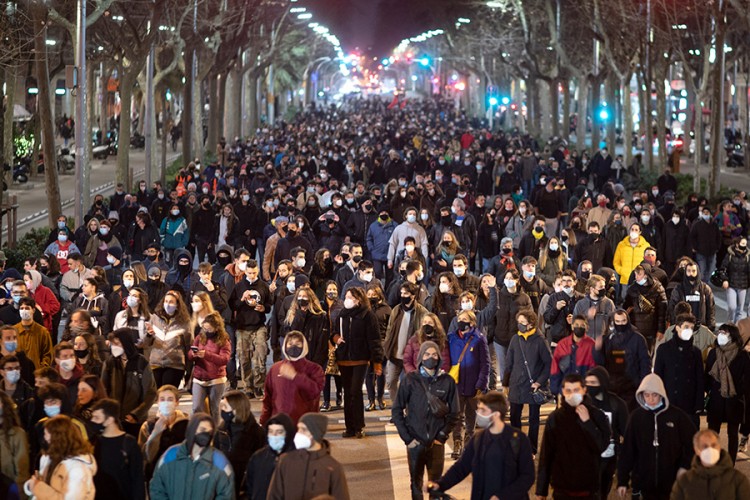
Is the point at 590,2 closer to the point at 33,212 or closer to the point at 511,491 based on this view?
the point at 33,212

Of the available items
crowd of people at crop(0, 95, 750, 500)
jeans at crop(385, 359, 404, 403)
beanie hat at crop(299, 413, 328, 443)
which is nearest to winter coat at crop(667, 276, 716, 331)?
crowd of people at crop(0, 95, 750, 500)

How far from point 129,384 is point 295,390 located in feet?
4.15

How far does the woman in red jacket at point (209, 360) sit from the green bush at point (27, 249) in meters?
10.1

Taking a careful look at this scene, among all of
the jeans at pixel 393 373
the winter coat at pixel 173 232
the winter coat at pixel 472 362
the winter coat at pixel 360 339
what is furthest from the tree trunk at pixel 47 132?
the winter coat at pixel 472 362

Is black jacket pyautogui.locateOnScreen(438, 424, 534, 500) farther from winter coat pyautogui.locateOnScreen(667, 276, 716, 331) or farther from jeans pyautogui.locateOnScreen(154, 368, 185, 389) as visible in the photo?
winter coat pyautogui.locateOnScreen(667, 276, 716, 331)

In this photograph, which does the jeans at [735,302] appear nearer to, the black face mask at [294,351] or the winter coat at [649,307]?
the winter coat at [649,307]

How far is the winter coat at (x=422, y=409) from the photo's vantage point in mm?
11406

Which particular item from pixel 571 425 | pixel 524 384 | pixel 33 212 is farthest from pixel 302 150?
pixel 571 425

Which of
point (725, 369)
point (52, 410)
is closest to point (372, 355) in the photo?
point (725, 369)

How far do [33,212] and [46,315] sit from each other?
23.8m

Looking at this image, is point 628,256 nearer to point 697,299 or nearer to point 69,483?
point 697,299

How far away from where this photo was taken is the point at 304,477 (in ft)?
29.1

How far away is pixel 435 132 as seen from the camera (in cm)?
6419

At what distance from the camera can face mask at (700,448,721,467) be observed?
8961mm
